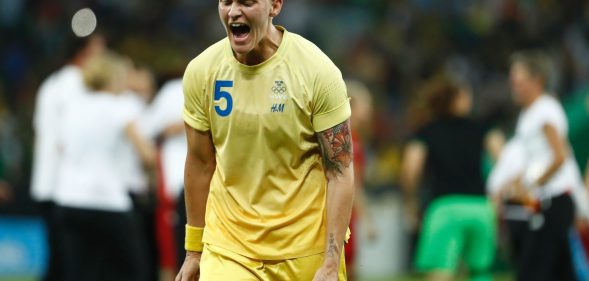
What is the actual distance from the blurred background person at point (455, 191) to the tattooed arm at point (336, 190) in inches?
269

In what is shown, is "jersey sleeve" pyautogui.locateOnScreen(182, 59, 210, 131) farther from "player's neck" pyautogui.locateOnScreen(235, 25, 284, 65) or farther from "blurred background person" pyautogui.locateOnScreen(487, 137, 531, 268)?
"blurred background person" pyautogui.locateOnScreen(487, 137, 531, 268)

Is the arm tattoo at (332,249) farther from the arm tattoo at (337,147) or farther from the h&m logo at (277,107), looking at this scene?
the h&m logo at (277,107)

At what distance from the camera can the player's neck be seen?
5.82m

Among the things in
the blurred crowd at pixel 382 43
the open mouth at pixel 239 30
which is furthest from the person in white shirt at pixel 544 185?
the blurred crowd at pixel 382 43

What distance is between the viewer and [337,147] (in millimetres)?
5875

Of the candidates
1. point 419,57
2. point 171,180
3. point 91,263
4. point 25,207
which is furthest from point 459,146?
point 419,57

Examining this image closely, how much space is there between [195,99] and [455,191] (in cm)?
719

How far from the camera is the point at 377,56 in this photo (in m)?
22.1

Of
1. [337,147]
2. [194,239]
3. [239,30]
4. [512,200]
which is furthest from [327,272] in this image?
[512,200]

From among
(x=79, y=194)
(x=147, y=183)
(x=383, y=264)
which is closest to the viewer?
(x=79, y=194)

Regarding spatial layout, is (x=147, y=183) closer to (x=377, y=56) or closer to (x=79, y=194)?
(x=79, y=194)

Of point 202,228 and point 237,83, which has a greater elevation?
point 237,83

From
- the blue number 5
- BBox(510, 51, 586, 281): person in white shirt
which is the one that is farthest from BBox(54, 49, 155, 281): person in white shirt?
the blue number 5

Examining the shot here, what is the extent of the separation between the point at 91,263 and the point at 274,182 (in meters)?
5.19
